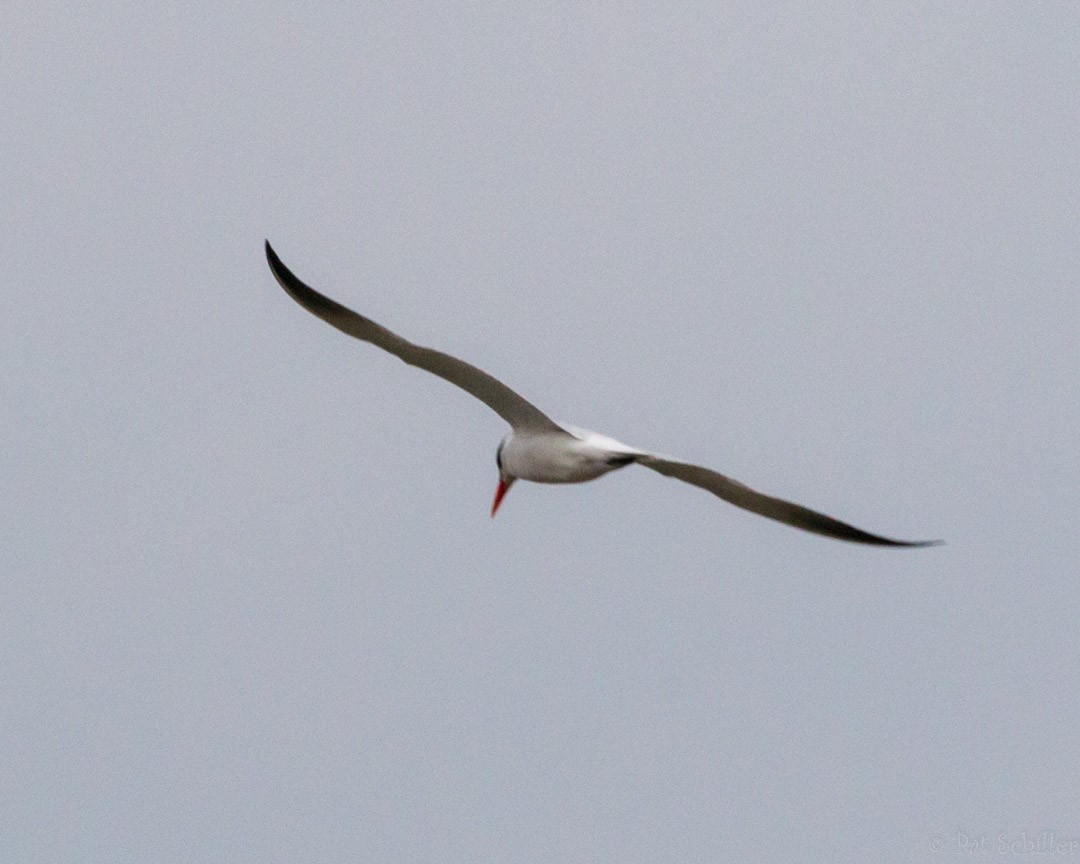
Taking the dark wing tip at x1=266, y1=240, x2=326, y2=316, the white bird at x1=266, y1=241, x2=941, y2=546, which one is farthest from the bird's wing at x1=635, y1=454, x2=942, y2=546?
the dark wing tip at x1=266, y1=240, x2=326, y2=316

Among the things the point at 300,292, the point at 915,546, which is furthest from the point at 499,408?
the point at 915,546

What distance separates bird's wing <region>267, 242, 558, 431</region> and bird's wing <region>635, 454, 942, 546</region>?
1.28 meters

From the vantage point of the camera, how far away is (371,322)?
11469 millimetres

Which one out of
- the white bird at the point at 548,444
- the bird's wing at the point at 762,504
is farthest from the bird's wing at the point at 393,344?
the bird's wing at the point at 762,504

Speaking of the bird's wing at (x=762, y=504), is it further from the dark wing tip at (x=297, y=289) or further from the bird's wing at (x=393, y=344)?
the dark wing tip at (x=297, y=289)

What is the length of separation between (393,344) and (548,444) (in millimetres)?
1496

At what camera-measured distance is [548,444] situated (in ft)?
40.2

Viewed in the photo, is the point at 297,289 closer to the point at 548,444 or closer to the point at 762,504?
the point at 548,444

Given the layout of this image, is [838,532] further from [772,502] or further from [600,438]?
[600,438]

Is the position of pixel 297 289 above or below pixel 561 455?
above

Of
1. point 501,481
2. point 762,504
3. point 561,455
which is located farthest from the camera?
point 501,481

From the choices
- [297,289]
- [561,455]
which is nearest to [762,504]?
[561,455]

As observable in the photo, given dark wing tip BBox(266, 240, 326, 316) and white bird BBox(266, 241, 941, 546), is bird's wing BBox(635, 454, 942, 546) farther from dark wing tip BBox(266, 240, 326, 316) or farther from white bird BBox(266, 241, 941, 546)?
dark wing tip BBox(266, 240, 326, 316)

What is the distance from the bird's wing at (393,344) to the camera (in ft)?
37.8
